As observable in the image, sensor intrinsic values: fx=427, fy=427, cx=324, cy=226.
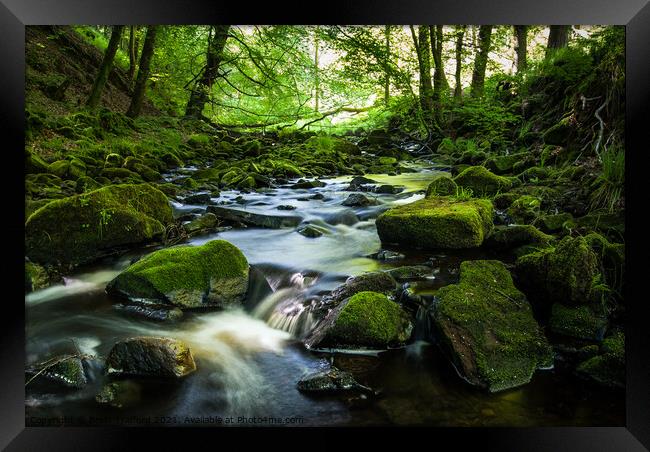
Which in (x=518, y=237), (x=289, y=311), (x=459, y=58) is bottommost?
(x=289, y=311)

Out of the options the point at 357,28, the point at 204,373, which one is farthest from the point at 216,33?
the point at 204,373

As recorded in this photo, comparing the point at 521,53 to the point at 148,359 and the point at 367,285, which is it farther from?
the point at 148,359

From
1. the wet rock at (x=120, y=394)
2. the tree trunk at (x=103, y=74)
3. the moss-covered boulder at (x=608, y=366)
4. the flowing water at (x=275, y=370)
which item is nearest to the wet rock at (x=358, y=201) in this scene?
the flowing water at (x=275, y=370)

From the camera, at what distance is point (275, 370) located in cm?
250

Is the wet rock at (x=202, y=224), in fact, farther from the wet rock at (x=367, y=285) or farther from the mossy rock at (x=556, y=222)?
the mossy rock at (x=556, y=222)

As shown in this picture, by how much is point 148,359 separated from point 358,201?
8.13ft

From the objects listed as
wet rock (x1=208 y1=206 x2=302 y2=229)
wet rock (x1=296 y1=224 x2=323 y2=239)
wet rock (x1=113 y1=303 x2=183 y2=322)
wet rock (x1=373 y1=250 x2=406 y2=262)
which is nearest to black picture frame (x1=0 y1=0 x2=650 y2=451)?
wet rock (x1=113 y1=303 x2=183 y2=322)

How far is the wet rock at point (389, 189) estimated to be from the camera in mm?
4289

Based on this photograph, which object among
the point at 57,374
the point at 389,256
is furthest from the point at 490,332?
the point at 57,374

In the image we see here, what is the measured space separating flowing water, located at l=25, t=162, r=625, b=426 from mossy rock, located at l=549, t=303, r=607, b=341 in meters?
0.35

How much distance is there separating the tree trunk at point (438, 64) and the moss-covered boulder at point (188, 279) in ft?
6.88

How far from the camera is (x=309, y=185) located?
4988 millimetres
